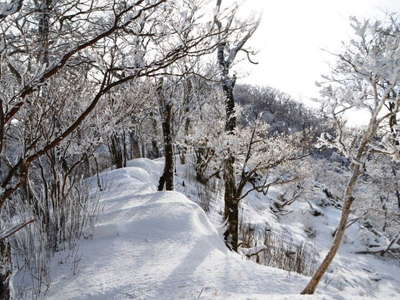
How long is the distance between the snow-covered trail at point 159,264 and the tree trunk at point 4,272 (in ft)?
1.85

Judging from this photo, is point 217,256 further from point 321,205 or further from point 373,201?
point 321,205

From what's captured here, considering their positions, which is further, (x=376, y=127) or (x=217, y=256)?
(x=217, y=256)

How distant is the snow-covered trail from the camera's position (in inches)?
111

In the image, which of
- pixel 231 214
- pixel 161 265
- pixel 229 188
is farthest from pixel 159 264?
pixel 229 188

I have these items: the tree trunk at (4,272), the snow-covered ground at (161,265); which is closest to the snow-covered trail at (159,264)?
the snow-covered ground at (161,265)

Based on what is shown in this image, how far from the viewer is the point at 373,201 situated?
16.2 metres

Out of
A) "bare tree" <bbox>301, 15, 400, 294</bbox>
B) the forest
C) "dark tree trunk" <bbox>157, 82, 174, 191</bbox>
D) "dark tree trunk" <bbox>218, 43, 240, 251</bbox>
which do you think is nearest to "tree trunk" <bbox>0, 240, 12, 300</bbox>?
the forest

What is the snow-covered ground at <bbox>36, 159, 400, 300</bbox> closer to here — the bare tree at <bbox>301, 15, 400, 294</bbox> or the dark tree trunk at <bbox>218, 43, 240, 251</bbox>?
the bare tree at <bbox>301, 15, 400, 294</bbox>

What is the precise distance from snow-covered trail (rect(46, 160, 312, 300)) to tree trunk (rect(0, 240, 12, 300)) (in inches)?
22.2

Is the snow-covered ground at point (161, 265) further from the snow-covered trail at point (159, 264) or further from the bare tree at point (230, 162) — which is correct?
the bare tree at point (230, 162)

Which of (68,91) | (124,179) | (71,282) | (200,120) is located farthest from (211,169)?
(71,282)

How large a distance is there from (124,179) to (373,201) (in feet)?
44.6

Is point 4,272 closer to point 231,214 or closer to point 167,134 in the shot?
point 167,134

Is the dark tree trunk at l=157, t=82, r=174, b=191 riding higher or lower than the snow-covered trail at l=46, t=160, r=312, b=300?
higher
